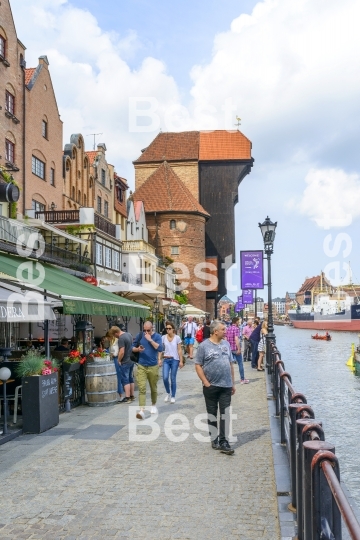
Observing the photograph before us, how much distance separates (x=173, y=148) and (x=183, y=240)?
597 inches

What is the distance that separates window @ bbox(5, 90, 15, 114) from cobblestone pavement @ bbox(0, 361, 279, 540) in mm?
20655

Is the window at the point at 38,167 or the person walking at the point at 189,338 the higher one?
the window at the point at 38,167

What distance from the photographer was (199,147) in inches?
2817

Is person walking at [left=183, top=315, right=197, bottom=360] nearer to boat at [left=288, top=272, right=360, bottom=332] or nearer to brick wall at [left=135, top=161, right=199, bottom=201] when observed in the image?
brick wall at [left=135, top=161, right=199, bottom=201]

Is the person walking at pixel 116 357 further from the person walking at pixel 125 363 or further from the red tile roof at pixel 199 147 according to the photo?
the red tile roof at pixel 199 147

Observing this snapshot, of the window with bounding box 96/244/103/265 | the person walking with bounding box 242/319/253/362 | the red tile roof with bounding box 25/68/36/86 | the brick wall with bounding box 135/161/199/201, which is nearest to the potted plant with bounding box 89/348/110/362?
the person walking with bounding box 242/319/253/362

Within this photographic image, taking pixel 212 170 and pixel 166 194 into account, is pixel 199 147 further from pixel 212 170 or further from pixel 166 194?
pixel 166 194

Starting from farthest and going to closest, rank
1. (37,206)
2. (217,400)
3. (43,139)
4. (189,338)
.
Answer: (43,139) → (37,206) → (189,338) → (217,400)

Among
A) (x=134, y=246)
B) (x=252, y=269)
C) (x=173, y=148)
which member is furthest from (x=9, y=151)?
(x=173, y=148)

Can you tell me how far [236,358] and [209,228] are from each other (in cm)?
5202

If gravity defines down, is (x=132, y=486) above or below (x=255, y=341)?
below

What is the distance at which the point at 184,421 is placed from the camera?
9930 mm

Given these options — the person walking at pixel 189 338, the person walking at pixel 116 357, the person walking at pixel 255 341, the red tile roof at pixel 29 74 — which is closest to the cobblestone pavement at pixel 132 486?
the person walking at pixel 116 357

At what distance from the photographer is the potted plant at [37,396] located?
8836mm
